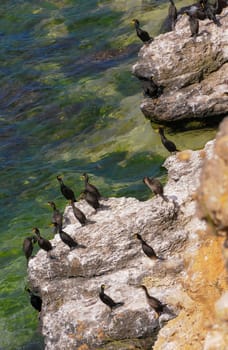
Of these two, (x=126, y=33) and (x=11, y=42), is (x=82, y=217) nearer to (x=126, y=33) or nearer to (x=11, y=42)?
(x=126, y=33)

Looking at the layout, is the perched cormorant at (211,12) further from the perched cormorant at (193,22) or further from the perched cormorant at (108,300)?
the perched cormorant at (108,300)

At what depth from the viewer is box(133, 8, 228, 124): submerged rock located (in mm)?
25859

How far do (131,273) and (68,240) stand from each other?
1641mm

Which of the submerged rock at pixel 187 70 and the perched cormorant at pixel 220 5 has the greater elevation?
the perched cormorant at pixel 220 5

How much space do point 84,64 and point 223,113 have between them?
38.8ft

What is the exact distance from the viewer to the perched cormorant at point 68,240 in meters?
17.8

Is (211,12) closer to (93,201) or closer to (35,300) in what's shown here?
(93,201)

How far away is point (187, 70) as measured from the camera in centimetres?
2642

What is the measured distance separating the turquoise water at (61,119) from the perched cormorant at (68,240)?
258cm

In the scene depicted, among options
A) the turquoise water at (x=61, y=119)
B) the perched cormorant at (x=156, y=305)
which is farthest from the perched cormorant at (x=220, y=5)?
the perched cormorant at (x=156, y=305)

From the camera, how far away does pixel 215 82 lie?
26.0 meters

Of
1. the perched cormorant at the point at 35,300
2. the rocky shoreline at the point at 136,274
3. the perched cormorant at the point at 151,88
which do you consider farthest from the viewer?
the perched cormorant at the point at 151,88

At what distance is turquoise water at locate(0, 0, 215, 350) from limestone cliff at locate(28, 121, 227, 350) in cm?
201

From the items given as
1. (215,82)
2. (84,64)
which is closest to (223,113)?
(215,82)
